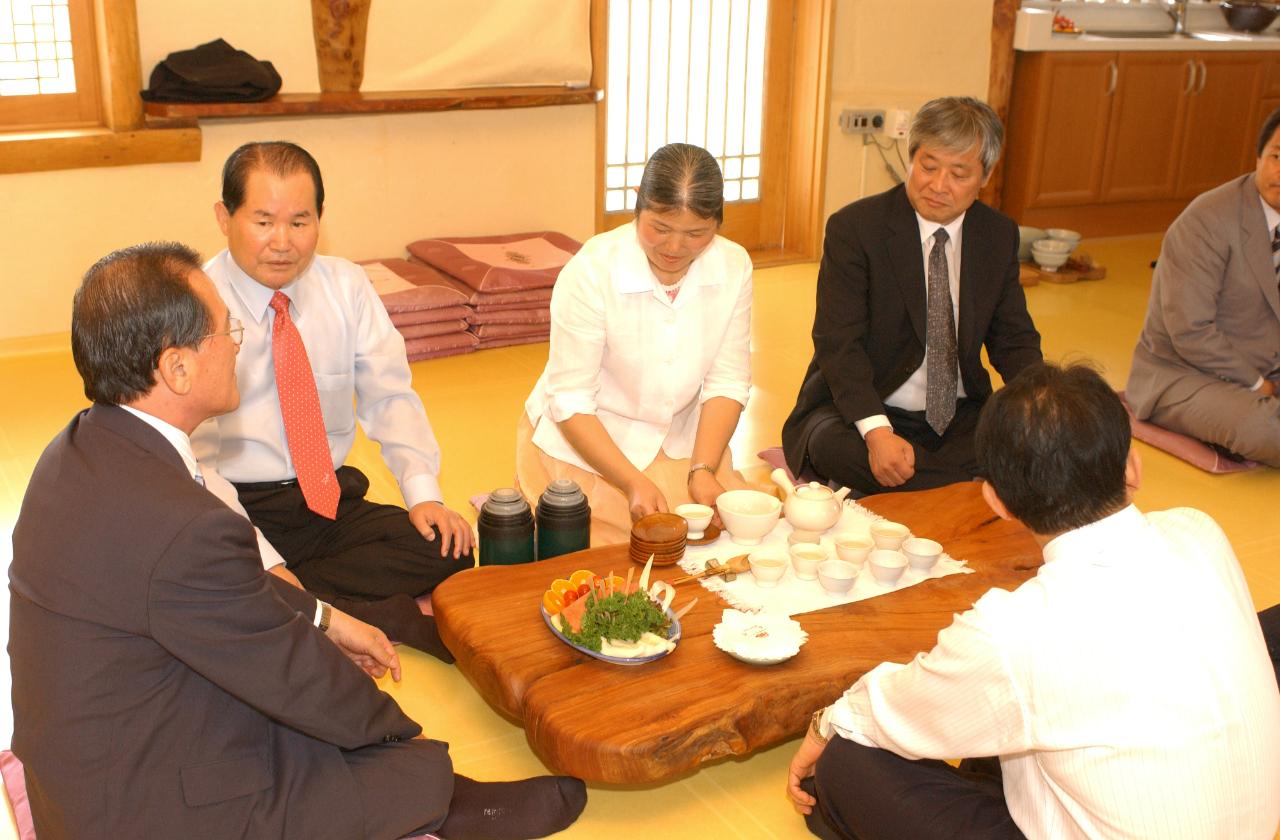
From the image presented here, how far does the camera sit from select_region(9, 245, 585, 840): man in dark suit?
1.54 metres

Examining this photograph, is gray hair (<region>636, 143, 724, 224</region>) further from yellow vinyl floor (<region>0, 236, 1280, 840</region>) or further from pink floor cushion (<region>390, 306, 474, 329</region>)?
pink floor cushion (<region>390, 306, 474, 329</region>)

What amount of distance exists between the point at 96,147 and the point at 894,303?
2812 mm

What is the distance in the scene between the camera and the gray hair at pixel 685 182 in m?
2.50

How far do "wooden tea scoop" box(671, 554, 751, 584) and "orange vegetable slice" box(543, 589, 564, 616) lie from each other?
242mm

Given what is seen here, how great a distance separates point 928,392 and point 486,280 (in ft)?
6.57

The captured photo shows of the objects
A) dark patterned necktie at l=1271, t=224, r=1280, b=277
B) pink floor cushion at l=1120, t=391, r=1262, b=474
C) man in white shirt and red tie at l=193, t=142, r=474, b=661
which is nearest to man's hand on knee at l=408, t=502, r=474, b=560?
man in white shirt and red tie at l=193, t=142, r=474, b=661

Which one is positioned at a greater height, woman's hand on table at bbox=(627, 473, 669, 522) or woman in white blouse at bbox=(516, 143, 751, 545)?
woman in white blouse at bbox=(516, 143, 751, 545)

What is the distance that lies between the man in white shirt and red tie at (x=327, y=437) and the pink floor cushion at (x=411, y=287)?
1.63 metres

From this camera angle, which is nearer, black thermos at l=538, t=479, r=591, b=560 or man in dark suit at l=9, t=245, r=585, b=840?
man in dark suit at l=9, t=245, r=585, b=840

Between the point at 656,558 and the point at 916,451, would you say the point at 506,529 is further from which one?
the point at 916,451

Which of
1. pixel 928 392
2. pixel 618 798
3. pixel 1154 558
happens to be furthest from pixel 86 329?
pixel 928 392

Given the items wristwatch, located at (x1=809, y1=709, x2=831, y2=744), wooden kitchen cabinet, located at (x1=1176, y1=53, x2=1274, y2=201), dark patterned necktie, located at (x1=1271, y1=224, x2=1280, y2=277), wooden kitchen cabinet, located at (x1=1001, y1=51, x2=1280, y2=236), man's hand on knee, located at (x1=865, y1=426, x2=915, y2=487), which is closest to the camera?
wristwatch, located at (x1=809, y1=709, x2=831, y2=744)

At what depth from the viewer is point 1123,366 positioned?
4.71 m

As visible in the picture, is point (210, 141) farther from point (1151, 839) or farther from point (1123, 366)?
point (1151, 839)
